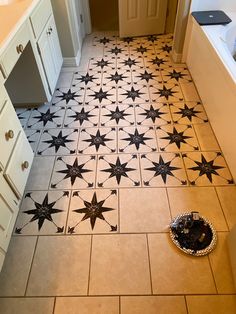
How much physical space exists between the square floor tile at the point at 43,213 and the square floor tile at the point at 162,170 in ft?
1.80

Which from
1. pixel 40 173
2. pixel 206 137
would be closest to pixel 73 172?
pixel 40 173

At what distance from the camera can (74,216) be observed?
1.46 metres

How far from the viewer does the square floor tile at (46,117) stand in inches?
80.0

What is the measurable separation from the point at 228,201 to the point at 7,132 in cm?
134

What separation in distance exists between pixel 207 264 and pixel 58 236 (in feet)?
2.68

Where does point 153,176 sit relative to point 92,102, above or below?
below

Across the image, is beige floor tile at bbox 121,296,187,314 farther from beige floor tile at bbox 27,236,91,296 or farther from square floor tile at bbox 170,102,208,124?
square floor tile at bbox 170,102,208,124

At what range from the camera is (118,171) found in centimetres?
167

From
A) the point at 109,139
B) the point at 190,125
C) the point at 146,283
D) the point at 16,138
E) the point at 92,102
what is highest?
the point at 92,102

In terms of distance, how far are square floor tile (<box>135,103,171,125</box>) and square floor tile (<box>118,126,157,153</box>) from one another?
0.08 meters

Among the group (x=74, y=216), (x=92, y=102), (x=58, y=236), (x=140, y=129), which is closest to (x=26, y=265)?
(x=58, y=236)

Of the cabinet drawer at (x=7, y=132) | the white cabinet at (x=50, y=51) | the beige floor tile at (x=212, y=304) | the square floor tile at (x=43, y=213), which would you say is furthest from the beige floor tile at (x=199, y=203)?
the white cabinet at (x=50, y=51)

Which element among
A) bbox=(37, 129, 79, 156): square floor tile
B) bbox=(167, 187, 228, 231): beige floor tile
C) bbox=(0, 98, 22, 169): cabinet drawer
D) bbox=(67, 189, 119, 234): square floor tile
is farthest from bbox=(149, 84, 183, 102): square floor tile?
bbox=(0, 98, 22, 169): cabinet drawer

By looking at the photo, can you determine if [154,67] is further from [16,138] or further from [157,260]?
[157,260]
